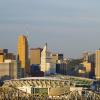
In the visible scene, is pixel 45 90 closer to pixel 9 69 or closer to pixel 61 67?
pixel 9 69

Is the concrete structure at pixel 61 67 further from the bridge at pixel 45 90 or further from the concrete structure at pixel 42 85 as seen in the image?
the concrete structure at pixel 42 85

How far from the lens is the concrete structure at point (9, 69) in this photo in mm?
123113

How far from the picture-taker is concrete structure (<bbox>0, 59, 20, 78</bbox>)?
404 ft

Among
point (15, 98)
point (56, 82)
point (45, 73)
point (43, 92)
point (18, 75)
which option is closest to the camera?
point (15, 98)

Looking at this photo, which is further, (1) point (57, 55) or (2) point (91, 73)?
(1) point (57, 55)

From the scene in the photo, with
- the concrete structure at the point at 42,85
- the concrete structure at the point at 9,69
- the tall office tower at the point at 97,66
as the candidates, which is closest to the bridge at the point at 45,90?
the concrete structure at the point at 42,85

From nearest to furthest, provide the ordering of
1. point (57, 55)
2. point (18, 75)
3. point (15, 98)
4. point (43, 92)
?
point (15, 98) → point (43, 92) → point (18, 75) → point (57, 55)

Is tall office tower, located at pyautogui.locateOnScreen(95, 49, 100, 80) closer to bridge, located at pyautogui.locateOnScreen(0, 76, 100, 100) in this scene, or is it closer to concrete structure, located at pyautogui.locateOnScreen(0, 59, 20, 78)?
concrete structure, located at pyautogui.locateOnScreen(0, 59, 20, 78)

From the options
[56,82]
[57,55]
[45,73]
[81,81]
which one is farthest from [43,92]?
[57,55]

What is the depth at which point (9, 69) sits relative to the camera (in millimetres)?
123812

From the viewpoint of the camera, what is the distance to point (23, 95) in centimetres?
7650

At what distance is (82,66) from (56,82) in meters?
56.1

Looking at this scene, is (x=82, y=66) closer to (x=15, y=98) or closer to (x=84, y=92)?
(x=84, y=92)

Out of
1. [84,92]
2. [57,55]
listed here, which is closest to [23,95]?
[84,92]
